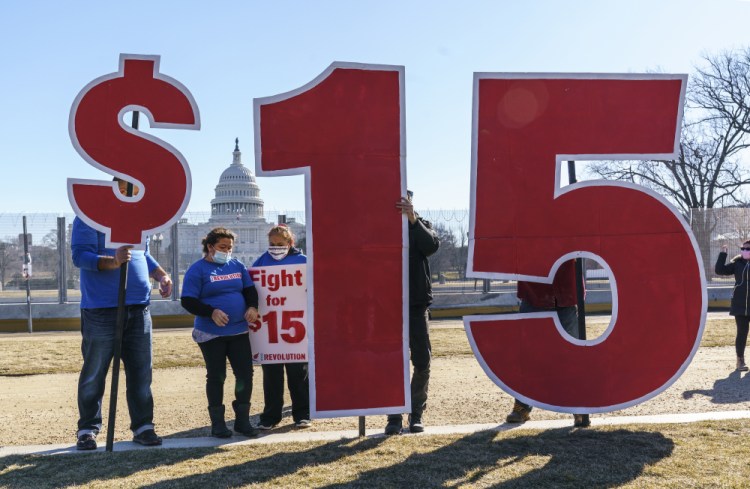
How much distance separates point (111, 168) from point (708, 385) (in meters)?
6.69

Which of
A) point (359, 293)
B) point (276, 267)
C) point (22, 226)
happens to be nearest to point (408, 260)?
point (359, 293)

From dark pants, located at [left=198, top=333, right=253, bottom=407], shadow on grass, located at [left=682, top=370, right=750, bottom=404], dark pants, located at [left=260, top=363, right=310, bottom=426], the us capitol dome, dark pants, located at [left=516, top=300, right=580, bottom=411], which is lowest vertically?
shadow on grass, located at [left=682, top=370, right=750, bottom=404]

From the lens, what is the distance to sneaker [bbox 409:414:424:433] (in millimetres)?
5723

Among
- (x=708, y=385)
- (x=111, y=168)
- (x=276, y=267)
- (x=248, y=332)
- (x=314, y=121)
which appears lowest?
(x=708, y=385)

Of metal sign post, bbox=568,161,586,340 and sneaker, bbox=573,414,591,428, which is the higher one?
metal sign post, bbox=568,161,586,340

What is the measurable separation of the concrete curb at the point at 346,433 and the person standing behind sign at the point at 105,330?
0.17 metres

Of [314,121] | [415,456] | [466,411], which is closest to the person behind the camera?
[415,456]

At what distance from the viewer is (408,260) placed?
558cm

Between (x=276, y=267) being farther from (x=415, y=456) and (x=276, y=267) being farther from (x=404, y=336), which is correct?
(x=415, y=456)

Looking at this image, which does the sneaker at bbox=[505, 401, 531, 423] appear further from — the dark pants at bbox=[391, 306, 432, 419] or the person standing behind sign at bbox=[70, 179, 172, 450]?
the person standing behind sign at bbox=[70, 179, 172, 450]

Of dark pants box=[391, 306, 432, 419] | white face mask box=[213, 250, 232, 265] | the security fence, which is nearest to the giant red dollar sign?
white face mask box=[213, 250, 232, 265]

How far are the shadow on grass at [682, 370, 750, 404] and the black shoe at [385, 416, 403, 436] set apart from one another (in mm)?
3348

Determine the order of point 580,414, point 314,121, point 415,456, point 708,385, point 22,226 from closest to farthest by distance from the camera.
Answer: point 415,456
point 314,121
point 580,414
point 708,385
point 22,226

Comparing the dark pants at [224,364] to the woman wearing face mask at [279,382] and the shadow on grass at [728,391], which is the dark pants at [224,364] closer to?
the woman wearing face mask at [279,382]
